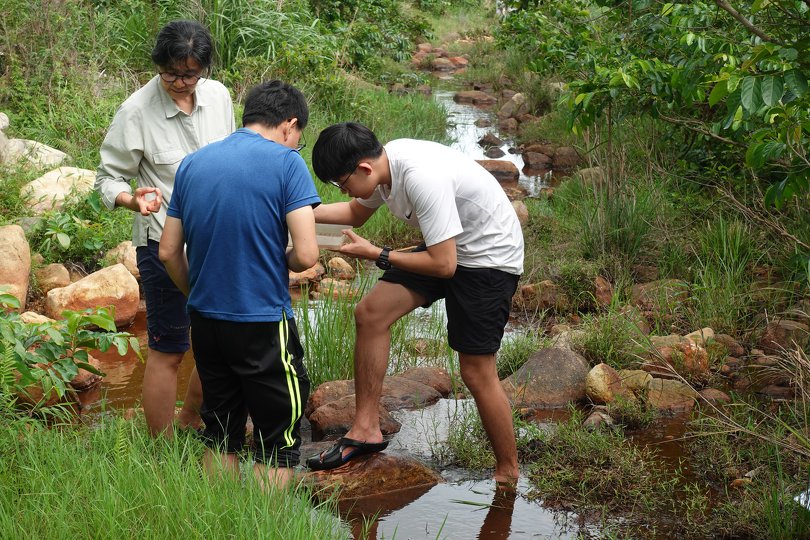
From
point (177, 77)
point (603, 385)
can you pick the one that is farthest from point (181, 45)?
point (603, 385)

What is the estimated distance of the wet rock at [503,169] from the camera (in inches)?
435

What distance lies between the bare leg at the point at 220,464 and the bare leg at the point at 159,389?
0.38m

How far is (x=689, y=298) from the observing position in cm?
605

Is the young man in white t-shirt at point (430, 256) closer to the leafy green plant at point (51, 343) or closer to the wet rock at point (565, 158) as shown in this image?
the leafy green plant at point (51, 343)

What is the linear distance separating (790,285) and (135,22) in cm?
754

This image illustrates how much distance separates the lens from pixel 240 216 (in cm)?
311

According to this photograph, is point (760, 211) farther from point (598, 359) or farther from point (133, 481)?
point (133, 481)

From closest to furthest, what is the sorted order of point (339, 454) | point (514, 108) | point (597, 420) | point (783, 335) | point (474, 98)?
1. point (339, 454)
2. point (597, 420)
3. point (783, 335)
4. point (514, 108)
5. point (474, 98)

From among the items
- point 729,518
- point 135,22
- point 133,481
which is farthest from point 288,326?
point 135,22

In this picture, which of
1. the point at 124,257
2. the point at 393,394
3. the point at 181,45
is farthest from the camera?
the point at 124,257

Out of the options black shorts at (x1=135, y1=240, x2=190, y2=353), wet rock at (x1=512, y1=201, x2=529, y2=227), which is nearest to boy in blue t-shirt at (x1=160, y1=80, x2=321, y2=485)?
black shorts at (x1=135, y1=240, x2=190, y2=353)

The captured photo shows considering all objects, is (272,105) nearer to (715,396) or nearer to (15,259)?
(715,396)

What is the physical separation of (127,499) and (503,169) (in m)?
8.64

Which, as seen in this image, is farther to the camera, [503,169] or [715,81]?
[503,169]
